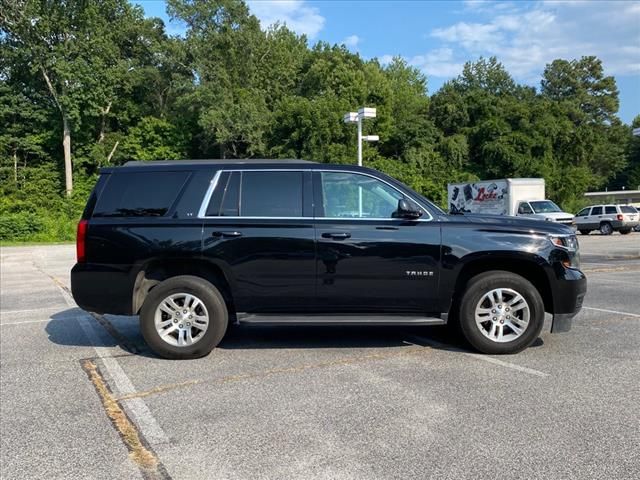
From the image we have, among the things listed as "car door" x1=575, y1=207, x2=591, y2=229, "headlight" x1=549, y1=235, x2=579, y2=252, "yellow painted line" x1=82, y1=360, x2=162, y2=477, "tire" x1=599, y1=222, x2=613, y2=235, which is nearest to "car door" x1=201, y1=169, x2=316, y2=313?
"yellow painted line" x1=82, y1=360, x2=162, y2=477

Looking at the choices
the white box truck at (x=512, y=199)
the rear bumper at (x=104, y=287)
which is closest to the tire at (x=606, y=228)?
the white box truck at (x=512, y=199)

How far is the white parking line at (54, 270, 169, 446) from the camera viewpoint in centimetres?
399

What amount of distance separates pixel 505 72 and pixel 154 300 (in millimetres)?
73331

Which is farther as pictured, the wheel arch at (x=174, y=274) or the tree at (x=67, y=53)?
the tree at (x=67, y=53)

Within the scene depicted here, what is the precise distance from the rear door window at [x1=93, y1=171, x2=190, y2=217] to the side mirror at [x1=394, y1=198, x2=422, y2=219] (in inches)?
87.6

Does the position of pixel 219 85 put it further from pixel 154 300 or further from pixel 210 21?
pixel 154 300

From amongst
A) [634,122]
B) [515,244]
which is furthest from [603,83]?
[515,244]

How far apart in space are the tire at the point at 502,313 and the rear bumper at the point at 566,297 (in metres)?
0.18

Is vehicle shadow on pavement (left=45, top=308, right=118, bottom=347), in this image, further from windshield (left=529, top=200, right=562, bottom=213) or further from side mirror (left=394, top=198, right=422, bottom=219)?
windshield (left=529, top=200, right=562, bottom=213)

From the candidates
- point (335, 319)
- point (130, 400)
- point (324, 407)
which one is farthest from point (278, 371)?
point (130, 400)

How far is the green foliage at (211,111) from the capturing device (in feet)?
142

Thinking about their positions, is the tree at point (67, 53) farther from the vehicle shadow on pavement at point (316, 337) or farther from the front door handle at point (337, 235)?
the front door handle at point (337, 235)

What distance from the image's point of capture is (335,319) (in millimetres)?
5703

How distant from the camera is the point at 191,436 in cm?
395
